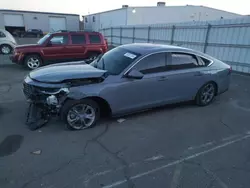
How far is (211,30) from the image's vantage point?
1032 centimetres

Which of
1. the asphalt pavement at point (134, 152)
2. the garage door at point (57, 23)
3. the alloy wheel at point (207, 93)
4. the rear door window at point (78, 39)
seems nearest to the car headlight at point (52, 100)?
the asphalt pavement at point (134, 152)

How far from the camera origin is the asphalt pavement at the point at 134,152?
2611 mm

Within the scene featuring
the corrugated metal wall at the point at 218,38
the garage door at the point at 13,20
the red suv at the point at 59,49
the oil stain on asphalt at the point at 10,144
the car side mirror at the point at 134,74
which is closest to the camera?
the oil stain on asphalt at the point at 10,144

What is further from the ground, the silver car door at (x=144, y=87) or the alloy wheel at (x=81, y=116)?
the silver car door at (x=144, y=87)

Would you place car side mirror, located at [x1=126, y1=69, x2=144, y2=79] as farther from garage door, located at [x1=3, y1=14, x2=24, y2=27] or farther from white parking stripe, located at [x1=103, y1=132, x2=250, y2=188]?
garage door, located at [x1=3, y1=14, x2=24, y2=27]

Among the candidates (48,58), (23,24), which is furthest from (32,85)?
(23,24)

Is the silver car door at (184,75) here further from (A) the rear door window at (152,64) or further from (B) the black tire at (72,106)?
(B) the black tire at (72,106)

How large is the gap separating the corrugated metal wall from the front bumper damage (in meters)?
8.69

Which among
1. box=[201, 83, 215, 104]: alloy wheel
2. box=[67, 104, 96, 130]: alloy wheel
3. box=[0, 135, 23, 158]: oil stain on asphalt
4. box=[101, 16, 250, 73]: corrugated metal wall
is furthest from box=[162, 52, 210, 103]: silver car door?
box=[101, 16, 250, 73]: corrugated metal wall

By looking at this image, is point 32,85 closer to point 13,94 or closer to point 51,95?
point 51,95

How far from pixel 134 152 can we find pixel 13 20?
4363cm

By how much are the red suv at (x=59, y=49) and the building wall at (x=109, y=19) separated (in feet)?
62.9

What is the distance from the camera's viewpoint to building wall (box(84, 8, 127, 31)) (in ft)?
93.0

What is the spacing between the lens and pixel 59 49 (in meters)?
9.56
